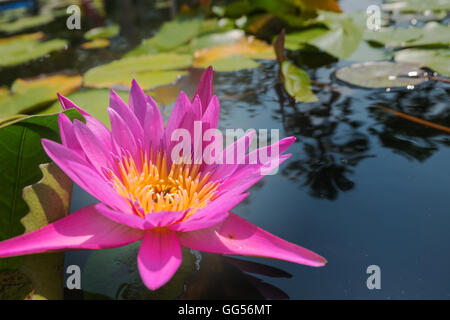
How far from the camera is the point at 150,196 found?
586 mm

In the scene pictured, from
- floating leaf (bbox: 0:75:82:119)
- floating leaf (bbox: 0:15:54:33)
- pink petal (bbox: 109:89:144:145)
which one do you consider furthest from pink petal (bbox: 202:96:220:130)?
floating leaf (bbox: 0:15:54:33)

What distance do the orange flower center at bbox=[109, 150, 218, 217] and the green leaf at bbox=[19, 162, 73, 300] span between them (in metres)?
0.10

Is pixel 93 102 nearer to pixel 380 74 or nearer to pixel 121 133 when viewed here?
pixel 121 133

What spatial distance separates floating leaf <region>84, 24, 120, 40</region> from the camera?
2.17m

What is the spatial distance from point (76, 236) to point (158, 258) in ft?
0.45

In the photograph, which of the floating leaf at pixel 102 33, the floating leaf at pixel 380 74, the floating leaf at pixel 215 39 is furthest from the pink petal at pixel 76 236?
the floating leaf at pixel 102 33

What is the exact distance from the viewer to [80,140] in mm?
588

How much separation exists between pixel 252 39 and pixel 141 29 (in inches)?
32.2

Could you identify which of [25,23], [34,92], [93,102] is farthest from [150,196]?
[25,23]

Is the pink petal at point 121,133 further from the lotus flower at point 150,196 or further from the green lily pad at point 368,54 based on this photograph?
the green lily pad at point 368,54

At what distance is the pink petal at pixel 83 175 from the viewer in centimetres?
52

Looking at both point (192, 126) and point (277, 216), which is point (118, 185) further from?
point (277, 216)

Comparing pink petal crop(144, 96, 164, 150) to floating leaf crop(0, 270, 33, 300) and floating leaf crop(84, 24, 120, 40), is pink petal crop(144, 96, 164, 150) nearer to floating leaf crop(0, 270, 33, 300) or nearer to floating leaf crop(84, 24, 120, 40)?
floating leaf crop(0, 270, 33, 300)

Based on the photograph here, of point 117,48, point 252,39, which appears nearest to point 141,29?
point 117,48
